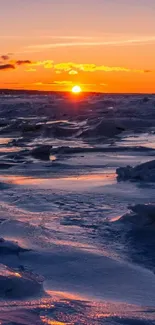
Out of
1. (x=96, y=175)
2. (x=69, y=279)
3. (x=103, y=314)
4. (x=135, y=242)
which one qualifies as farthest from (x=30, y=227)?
(x=96, y=175)

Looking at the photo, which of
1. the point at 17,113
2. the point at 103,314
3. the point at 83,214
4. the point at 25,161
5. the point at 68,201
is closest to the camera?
the point at 103,314

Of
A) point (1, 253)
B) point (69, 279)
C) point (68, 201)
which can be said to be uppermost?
point (68, 201)

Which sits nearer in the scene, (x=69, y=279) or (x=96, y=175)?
(x=69, y=279)

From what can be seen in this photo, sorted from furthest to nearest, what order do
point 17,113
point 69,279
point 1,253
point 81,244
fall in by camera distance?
1. point 17,113
2. point 81,244
3. point 1,253
4. point 69,279

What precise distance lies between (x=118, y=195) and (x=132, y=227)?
4.69ft

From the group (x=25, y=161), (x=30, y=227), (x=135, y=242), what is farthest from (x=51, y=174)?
(x=135, y=242)

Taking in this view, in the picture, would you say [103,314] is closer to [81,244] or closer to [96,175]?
[81,244]

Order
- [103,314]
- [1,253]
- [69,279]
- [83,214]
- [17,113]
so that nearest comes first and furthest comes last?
[103,314] → [69,279] → [1,253] → [83,214] → [17,113]

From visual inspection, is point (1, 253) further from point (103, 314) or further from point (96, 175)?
point (96, 175)

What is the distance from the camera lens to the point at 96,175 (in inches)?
288

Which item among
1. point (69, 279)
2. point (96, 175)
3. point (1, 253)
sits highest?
point (96, 175)

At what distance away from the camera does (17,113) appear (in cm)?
2691

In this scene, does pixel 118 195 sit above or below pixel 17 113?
below

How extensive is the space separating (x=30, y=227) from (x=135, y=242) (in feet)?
2.92
